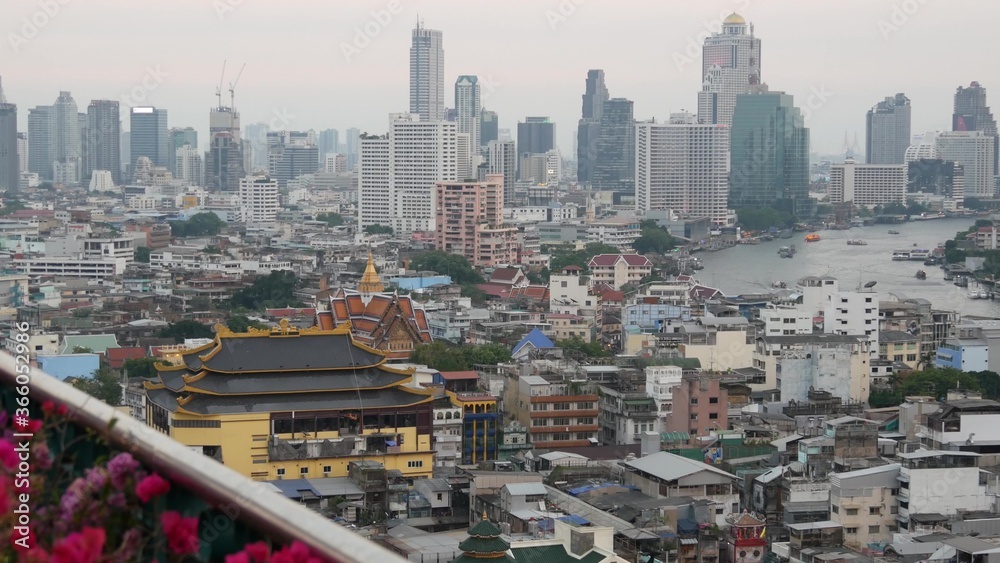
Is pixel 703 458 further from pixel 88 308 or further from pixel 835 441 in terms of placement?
pixel 88 308

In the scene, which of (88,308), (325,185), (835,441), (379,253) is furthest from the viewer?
(325,185)

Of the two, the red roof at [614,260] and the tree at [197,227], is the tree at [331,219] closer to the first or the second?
the tree at [197,227]

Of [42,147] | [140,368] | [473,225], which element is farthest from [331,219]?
[140,368]

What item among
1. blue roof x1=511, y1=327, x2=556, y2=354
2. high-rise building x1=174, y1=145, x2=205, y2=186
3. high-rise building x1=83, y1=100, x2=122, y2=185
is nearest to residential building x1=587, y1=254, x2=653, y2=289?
blue roof x1=511, y1=327, x2=556, y2=354

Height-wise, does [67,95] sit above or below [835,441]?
above

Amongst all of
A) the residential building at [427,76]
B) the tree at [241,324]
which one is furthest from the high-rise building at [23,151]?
the tree at [241,324]

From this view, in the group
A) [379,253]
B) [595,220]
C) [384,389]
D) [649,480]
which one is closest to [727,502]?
[649,480]

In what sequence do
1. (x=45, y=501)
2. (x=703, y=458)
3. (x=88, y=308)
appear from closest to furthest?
(x=45, y=501) < (x=703, y=458) < (x=88, y=308)
